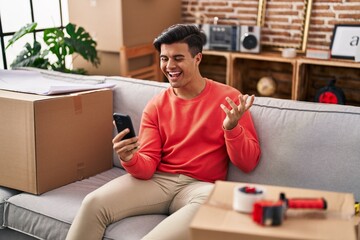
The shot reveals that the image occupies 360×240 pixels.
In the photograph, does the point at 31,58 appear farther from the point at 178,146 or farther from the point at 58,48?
the point at 178,146

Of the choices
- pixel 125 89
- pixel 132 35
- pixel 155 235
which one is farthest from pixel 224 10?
pixel 155 235

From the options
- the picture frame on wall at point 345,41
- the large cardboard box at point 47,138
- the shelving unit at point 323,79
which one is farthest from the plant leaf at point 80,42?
the picture frame on wall at point 345,41

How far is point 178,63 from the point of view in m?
1.75

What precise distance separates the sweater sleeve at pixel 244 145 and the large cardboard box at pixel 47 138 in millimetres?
696

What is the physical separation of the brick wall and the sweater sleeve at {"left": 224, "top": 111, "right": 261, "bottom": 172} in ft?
7.48

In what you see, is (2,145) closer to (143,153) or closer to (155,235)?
(143,153)

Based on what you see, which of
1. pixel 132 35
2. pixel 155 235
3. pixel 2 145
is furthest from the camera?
pixel 132 35

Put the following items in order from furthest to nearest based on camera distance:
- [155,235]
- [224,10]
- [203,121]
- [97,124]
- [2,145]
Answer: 1. [224,10]
2. [97,124]
3. [2,145]
4. [203,121]
5. [155,235]

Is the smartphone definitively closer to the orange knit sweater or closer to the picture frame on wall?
the orange knit sweater

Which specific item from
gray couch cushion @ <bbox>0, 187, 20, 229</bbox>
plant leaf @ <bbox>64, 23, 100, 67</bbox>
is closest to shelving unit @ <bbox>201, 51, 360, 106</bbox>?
plant leaf @ <bbox>64, 23, 100, 67</bbox>

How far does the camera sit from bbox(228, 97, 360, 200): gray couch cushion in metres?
1.65

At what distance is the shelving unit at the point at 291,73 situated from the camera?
359 cm

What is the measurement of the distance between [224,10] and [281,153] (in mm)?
2712

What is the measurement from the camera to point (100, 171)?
216 centimetres
